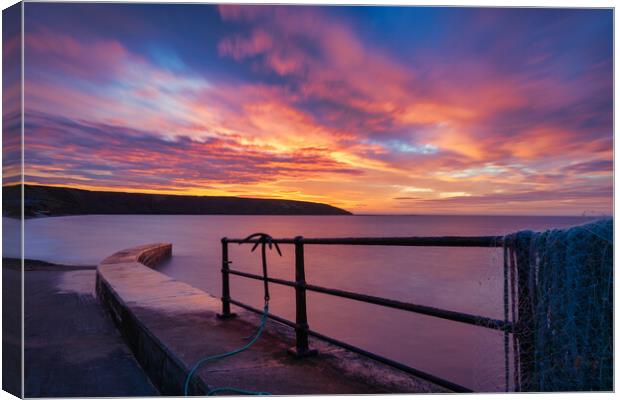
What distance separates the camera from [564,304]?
1917mm

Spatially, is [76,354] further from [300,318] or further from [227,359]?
[300,318]

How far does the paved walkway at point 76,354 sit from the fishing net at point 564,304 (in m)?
2.69

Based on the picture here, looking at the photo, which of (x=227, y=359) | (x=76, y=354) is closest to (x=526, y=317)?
(x=227, y=359)

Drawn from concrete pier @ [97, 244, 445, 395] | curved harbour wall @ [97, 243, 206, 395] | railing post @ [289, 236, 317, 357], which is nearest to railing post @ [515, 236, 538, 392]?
concrete pier @ [97, 244, 445, 395]

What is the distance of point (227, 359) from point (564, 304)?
7.05ft

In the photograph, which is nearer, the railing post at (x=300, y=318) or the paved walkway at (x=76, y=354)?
the railing post at (x=300, y=318)

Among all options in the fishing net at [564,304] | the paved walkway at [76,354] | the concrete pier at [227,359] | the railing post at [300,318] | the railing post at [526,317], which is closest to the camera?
the fishing net at [564,304]

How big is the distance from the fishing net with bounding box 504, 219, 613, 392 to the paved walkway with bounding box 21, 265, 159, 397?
2687mm

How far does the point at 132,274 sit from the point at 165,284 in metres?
1.62

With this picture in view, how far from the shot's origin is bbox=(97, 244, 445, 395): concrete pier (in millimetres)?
2754

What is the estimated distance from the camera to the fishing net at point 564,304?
1855mm

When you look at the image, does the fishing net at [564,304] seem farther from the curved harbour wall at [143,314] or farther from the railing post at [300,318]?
the curved harbour wall at [143,314]

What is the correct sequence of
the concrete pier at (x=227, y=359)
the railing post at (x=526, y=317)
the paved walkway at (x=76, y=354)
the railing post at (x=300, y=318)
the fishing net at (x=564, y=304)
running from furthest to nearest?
the paved walkway at (x=76, y=354)
the railing post at (x=300, y=318)
the concrete pier at (x=227, y=359)
the railing post at (x=526, y=317)
the fishing net at (x=564, y=304)

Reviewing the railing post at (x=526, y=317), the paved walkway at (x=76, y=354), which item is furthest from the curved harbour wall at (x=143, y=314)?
the railing post at (x=526, y=317)
